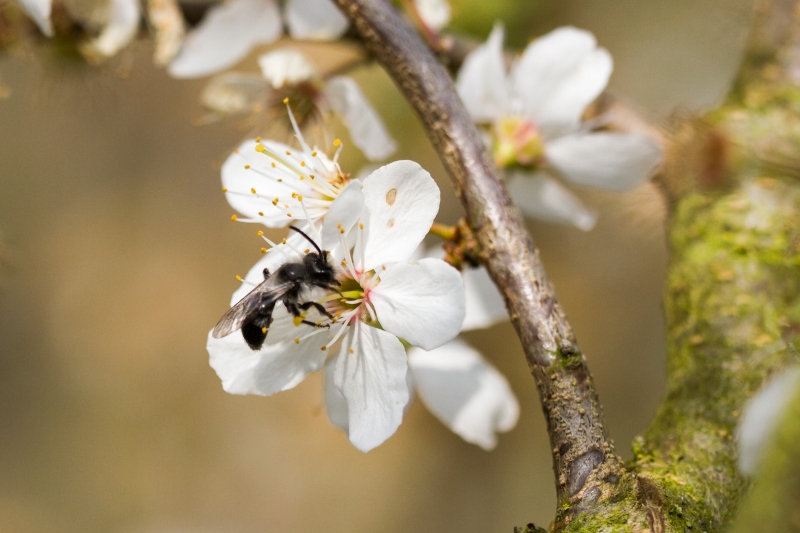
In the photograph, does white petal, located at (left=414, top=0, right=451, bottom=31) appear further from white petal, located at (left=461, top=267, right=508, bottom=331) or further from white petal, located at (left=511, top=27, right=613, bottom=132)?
white petal, located at (left=461, top=267, right=508, bottom=331)

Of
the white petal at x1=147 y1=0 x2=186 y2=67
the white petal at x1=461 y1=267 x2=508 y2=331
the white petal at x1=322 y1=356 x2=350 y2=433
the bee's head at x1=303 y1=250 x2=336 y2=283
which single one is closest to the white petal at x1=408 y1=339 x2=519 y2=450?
the white petal at x1=461 y1=267 x2=508 y2=331

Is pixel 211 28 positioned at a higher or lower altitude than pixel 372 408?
higher

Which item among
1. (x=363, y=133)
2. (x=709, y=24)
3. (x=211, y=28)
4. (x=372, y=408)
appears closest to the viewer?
(x=372, y=408)

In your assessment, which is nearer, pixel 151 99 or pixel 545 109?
pixel 545 109

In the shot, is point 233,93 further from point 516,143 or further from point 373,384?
point 373,384

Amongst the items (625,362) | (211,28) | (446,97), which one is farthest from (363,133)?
(625,362)

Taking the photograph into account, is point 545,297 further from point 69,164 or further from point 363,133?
point 69,164

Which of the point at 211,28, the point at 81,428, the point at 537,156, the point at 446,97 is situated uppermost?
the point at 211,28
